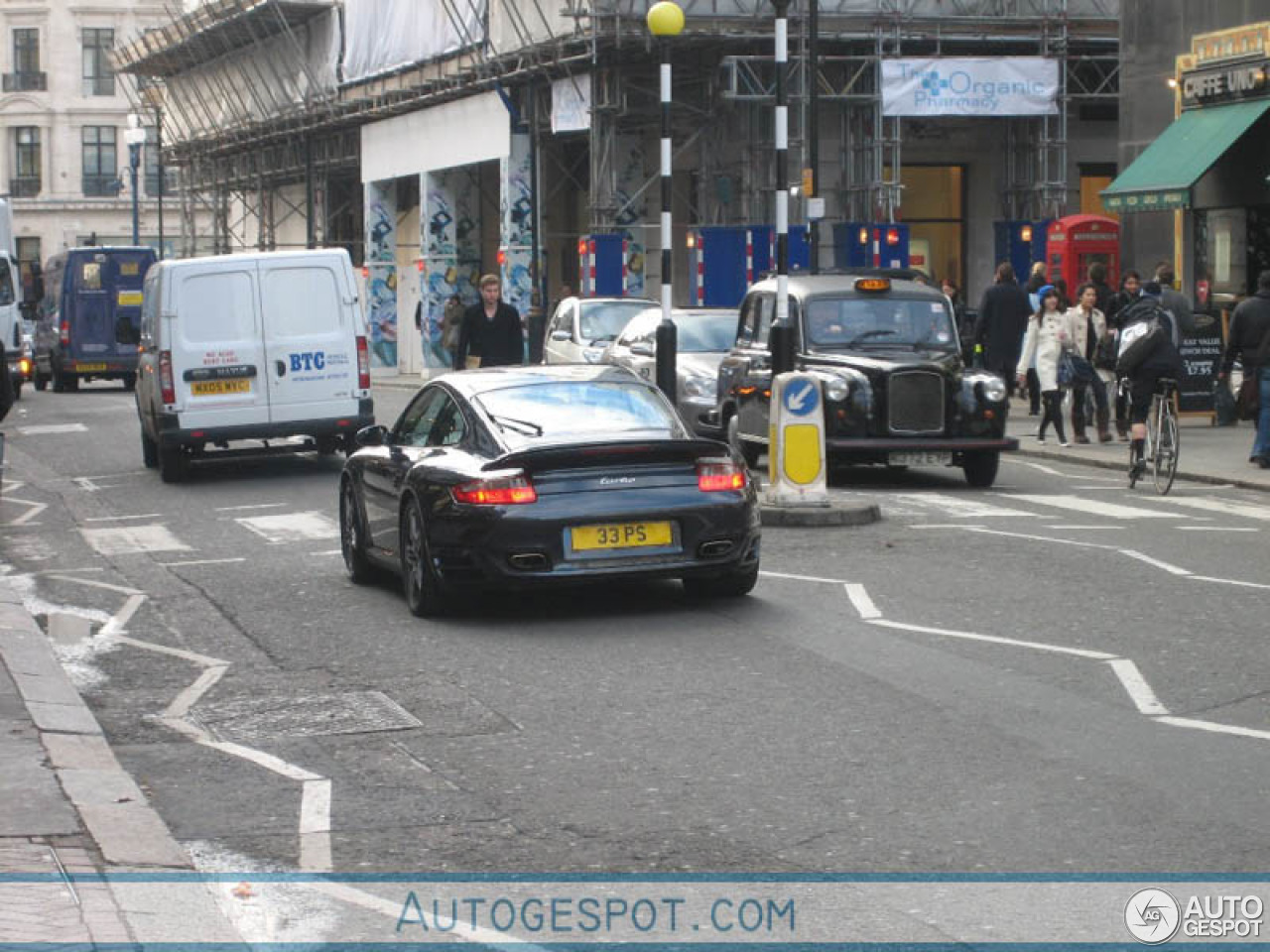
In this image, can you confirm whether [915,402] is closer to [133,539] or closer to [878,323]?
[878,323]

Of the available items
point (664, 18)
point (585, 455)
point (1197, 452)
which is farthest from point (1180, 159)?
point (585, 455)

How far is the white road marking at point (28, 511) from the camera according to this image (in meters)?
18.3

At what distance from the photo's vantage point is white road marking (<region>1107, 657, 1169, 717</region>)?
29.2 feet

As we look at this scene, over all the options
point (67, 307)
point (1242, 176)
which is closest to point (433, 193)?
point (67, 307)

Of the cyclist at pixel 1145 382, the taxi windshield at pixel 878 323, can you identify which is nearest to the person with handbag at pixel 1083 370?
the taxi windshield at pixel 878 323

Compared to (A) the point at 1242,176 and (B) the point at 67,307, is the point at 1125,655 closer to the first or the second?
(A) the point at 1242,176

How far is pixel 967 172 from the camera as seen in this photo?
4509 cm

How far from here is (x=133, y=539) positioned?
16.8 m

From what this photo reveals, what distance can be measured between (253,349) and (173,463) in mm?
1418

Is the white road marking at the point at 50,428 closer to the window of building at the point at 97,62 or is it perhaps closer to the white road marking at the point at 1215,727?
the white road marking at the point at 1215,727

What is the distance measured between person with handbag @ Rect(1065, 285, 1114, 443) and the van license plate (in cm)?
878

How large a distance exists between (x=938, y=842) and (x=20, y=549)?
430 inches

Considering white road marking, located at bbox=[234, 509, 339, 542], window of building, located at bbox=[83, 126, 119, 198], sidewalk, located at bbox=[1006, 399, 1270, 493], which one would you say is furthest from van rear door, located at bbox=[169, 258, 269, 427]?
window of building, located at bbox=[83, 126, 119, 198]

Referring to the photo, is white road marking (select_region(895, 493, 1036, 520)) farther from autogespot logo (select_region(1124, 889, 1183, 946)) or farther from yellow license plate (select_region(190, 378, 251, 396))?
autogespot logo (select_region(1124, 889, 1183, 946))
